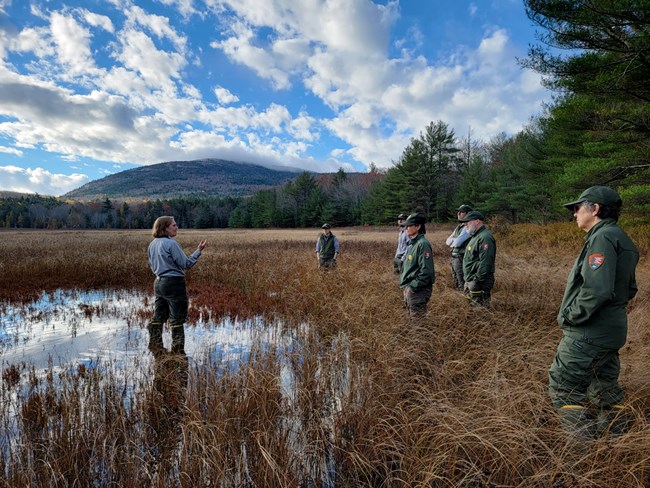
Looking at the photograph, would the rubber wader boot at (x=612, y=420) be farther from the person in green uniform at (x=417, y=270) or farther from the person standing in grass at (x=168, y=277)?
the person standing in grass at (x=168, y=277)

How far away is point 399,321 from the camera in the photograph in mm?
5285

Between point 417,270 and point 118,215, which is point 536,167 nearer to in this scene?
point 417,270

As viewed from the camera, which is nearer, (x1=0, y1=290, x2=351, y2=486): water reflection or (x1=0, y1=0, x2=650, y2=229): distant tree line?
(x1=0, y1=290, x2=351, y2=486): water reflection

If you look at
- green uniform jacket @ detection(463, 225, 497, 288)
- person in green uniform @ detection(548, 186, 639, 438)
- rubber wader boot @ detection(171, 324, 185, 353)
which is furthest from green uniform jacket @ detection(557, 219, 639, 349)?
rubber wader boot @ detection(171, 324, 185, 353)

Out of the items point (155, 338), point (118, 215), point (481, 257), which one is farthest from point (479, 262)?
point (118, 215)

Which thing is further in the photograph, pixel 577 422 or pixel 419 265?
pixel 419 265

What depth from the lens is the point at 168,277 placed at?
4773mm

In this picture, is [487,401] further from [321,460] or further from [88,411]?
[88,411]

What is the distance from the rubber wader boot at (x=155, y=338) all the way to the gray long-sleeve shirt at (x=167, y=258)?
83 centimetres

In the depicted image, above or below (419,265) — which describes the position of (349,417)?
below

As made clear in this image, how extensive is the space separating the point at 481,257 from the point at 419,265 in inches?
47.2

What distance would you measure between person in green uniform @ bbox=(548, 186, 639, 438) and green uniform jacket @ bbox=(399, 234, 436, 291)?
6.95 ft

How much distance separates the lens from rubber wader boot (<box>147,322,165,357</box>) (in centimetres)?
496

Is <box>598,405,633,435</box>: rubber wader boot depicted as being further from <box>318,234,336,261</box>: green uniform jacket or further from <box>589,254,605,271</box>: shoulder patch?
<box>318,234,336,261</box>: green uniform jacket
